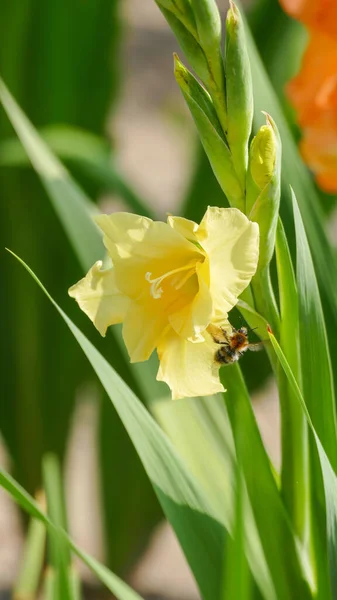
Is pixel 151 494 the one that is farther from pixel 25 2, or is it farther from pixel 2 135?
pixel 25 2

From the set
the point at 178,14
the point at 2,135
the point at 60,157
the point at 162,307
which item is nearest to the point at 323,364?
the point at 162,307

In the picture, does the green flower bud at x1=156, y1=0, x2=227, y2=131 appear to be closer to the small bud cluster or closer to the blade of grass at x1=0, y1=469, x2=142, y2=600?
the small bud cluster

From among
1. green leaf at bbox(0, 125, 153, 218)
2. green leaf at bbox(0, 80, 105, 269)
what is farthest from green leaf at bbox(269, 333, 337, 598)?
green leaf at bbox(0, 125, 153, 218)

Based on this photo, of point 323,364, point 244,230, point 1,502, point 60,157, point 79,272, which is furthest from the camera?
point 1,502

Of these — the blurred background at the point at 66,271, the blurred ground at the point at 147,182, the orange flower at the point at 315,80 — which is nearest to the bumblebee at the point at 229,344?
the orange flower at the point at 315,80

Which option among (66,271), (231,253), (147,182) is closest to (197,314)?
(231,253)

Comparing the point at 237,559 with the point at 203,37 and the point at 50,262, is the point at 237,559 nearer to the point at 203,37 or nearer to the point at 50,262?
the point at 203,37

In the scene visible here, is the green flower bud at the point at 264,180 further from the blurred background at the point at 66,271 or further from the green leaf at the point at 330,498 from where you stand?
the blurred background at the point at 66,271
